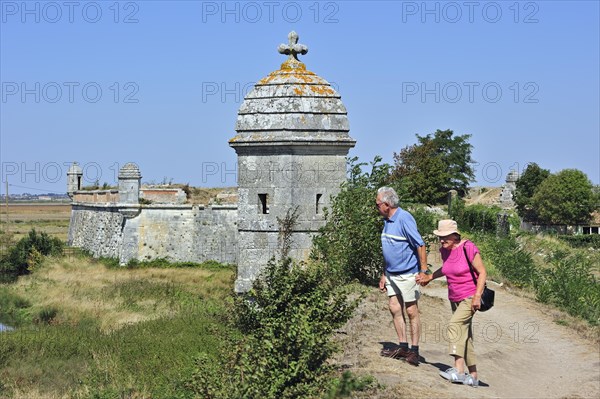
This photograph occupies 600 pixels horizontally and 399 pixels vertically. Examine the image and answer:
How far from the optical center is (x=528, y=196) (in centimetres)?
5966

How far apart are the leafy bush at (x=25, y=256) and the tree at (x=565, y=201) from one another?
89.2ft

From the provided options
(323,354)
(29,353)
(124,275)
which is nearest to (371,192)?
(323,354)

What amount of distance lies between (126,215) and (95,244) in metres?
6.14

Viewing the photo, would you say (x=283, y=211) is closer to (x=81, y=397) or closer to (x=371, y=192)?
(x=371, y=192)

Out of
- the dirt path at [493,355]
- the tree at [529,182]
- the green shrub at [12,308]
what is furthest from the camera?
the tree at [529,182]

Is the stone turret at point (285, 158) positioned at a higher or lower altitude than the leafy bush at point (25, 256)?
higher

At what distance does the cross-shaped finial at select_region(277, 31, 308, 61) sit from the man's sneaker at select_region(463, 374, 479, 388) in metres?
6.87

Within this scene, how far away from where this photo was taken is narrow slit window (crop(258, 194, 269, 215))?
14.0 metres

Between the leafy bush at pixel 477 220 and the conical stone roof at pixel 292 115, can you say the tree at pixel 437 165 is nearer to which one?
the leafy bush at pixel 477 220

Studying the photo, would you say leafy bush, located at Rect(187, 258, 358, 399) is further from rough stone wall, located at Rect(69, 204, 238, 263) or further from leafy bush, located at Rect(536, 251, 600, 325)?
rough stone wall, located at Rect(69, 204, 238, 263)

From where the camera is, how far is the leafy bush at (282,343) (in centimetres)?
861

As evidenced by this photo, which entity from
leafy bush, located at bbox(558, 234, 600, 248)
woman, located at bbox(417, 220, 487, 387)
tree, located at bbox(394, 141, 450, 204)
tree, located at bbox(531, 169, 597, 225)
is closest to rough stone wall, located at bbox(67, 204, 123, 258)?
tree, located at bbox(394, 141, 450, 204)

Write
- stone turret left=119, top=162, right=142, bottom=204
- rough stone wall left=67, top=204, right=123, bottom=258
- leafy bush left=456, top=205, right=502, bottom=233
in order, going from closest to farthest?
leafy bush left=456, top=205, right=502, bottom=233, stone turret left=119, top=162, right=142, bottom=204, rough stone wall left=67, top=204, right=123, bottom=258

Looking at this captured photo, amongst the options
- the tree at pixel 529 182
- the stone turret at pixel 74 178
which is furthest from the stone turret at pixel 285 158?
the tree at pixel 529 182
